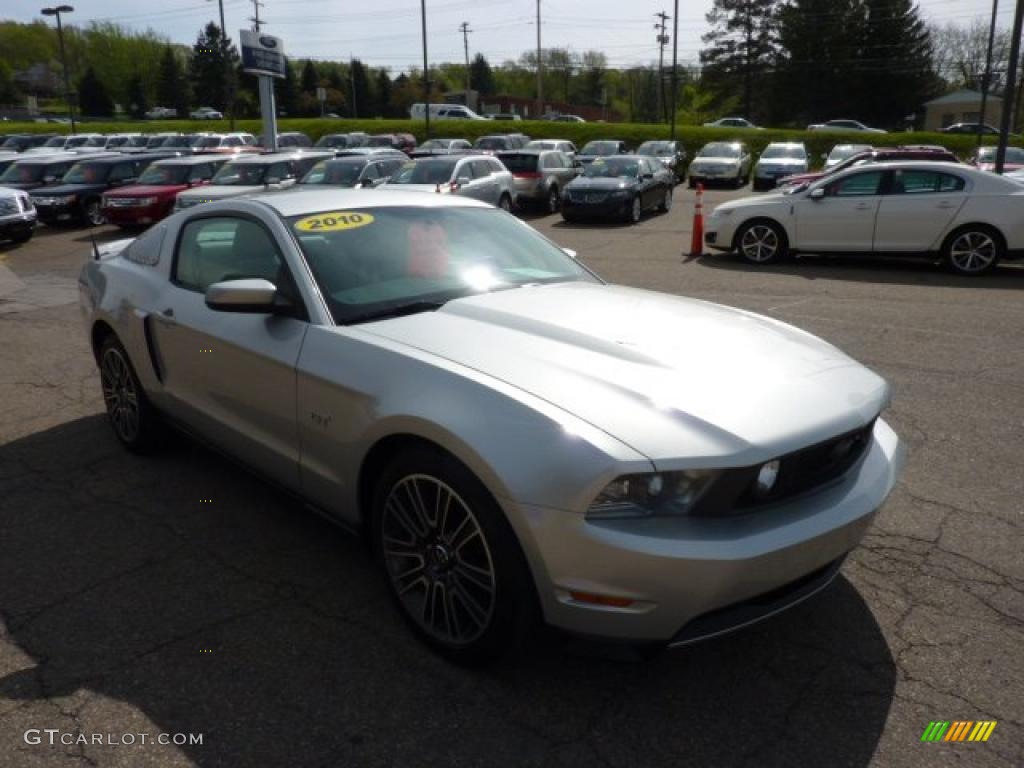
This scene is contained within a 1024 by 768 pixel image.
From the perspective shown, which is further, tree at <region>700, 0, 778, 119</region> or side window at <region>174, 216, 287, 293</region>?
tree at <region>700, 0, 778, 119</region>

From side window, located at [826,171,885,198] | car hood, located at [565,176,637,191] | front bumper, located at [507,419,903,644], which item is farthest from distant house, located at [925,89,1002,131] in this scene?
front bumper, located at [507,419,903,644]

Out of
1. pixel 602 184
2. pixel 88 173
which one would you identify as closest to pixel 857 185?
pixel 602 184

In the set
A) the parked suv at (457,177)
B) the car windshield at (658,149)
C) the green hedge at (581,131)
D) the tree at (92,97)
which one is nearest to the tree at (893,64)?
the green hedge at (581,131)

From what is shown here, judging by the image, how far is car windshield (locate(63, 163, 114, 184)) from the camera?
20109mm

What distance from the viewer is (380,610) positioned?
323cm

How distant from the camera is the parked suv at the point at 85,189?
19.1m

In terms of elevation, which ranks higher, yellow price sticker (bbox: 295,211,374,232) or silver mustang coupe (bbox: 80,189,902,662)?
yellow price sticker (bbox: 295,211,374,232)

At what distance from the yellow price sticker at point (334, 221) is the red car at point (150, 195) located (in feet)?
50.8

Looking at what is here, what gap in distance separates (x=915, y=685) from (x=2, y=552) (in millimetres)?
3841

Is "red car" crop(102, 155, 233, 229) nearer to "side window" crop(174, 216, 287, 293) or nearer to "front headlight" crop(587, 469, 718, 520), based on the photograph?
"side window" crop(174, 216, 287, 293)

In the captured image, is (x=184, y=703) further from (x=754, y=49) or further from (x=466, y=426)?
(x=754, y=49)

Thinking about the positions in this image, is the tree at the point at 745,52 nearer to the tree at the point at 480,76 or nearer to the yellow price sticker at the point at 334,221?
the tree at the point at 480,76

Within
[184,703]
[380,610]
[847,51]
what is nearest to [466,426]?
[380,610]

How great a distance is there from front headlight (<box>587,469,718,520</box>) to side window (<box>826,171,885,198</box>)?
10.7 meters
